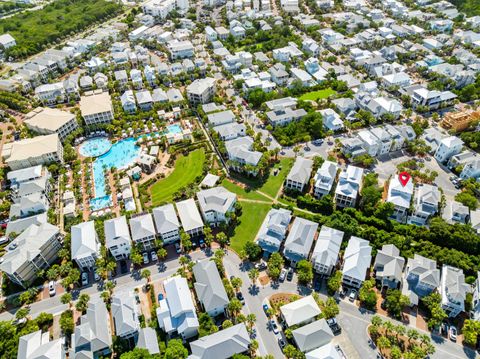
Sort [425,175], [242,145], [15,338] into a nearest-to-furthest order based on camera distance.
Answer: [15,338] < [425,175] < [242,145]

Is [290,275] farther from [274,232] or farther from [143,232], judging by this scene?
[143,232]

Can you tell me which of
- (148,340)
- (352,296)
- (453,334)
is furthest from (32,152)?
(453,334)

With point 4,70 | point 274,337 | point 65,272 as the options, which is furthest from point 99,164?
point 4,70

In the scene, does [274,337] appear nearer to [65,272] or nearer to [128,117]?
[65,272]

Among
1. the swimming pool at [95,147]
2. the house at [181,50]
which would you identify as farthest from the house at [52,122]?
the house at [181,50]

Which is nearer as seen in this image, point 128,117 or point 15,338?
point 15,338

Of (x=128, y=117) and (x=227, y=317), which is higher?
(x=128, y=117)
